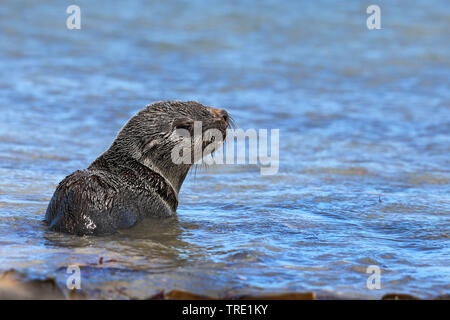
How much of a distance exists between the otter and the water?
0.52 feet

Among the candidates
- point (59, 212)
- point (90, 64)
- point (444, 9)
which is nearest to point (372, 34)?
point (444, 9)

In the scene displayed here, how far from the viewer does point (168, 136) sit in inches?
255

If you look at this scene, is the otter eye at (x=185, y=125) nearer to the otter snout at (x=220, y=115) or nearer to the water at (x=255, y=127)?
the otter snout at (x=220, y=115)

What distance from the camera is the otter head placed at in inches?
255

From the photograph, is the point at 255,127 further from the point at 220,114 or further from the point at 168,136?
the point at 168,136

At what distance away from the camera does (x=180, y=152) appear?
259 inches

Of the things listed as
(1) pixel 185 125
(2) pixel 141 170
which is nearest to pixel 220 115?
(1) pixel 185 125

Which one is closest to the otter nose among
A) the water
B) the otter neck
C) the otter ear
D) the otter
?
the otter

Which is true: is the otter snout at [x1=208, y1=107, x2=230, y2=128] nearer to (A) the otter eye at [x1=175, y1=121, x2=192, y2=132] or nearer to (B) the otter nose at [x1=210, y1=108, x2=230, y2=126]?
(B) the otter nose at [x1=210, y1=108, x2=230, y2=126]

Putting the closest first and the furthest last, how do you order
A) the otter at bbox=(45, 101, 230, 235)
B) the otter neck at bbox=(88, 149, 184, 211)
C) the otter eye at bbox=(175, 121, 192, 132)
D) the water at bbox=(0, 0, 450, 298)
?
the water at bbox=(0, 0, 450, 298) → the otter at bbox=(45, 101, 230, 235) → the otter neck at bbox=(88, 149, 184, 211) → the otter eye at bbox=(175, 121, 192, 132)

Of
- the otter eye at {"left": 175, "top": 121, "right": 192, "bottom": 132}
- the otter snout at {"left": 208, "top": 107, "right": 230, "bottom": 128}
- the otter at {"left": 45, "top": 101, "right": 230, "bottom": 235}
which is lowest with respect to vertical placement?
the otter at {"left": 45, "top": 101, "right": 230, "bottom": 235}

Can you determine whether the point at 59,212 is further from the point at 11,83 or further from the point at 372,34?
the point at 372,34

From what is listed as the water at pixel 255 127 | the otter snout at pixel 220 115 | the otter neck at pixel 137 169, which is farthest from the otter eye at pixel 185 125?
the water at pixel 255 127

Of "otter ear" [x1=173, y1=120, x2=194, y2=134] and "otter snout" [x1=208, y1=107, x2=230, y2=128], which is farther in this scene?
"otter snout" [x1=208, y1=107, x2=230, y2=128]
